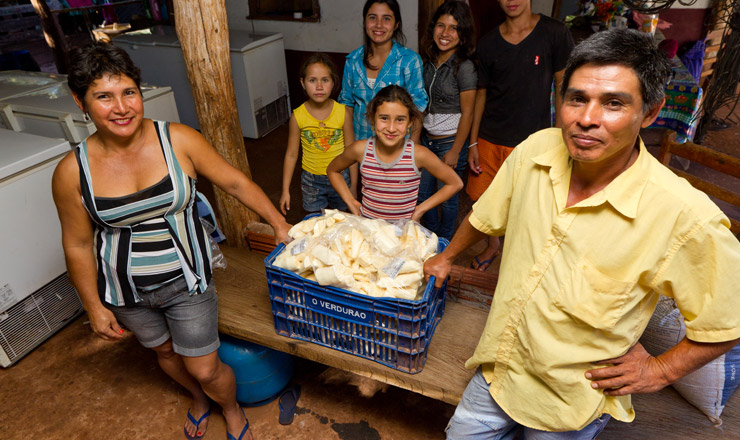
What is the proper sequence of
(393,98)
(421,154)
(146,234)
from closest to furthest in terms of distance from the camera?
(146,234) → (393,98) → (421,154)

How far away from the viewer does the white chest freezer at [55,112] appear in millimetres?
3295

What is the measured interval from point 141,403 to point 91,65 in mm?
2069

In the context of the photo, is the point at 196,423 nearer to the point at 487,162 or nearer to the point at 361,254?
the point at 361,254

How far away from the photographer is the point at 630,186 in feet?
4.13

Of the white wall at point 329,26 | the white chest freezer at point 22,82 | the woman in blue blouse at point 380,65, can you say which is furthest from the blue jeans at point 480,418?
the white wall at point 329,26

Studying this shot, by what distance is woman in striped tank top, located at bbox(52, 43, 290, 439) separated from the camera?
1863mm

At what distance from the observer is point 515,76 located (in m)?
3.01

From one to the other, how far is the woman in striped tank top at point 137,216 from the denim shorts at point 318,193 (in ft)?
3.58

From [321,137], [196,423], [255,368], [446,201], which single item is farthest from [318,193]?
[196,423]

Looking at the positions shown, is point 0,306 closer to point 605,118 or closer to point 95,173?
point 95,173

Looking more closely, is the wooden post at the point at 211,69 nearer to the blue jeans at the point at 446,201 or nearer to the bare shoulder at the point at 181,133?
the bare shoulder at the point at 181,133

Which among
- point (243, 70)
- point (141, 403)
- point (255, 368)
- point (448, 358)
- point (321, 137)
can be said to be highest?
point (321, 137)

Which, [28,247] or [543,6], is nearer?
[28,247]

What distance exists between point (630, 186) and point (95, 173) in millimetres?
1957
